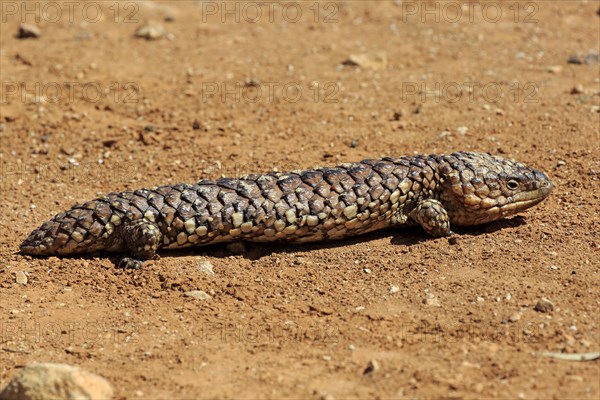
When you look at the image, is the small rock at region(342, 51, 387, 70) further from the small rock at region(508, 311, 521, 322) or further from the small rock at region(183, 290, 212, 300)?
the small rock at region(508, 311, 521, 322)

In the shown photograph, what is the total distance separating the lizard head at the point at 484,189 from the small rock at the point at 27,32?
7.96m

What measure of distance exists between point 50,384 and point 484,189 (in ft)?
14.0

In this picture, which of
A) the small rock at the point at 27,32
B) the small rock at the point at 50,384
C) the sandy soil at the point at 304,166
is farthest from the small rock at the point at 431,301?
the small rock at the point at 27,32

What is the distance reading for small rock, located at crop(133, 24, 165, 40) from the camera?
13625 mm

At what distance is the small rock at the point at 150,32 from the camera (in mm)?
13625

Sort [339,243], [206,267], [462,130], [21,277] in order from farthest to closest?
[462,130] < [339,243] < [206,267] < [21,277]

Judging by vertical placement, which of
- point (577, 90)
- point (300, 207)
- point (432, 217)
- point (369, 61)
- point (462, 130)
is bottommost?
point (432, 217)

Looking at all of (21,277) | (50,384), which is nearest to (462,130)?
(21,277)

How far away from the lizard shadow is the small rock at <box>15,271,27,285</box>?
122 cm

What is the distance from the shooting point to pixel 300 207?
7984 mm

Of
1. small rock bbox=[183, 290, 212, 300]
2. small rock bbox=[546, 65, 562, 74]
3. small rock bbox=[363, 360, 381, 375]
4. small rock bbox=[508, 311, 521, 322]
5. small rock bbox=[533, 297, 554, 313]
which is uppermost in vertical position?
small rock bbox=[546, 65, 562, 74]

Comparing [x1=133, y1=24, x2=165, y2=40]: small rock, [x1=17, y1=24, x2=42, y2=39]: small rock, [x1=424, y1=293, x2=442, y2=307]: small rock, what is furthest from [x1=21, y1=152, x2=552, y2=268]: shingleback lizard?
[x1=17, y1=24, x2=42, y2=39]: small rock

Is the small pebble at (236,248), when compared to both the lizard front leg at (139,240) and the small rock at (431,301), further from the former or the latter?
the small rock at (431,301)

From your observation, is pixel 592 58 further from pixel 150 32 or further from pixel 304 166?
pixel 150 32
